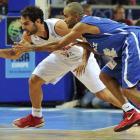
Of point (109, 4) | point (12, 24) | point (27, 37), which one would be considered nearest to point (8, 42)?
point (12, 24)

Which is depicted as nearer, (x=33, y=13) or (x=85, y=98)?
(x=33, y=13)

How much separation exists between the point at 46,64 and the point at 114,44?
1646mm

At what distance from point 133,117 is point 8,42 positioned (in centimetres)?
579

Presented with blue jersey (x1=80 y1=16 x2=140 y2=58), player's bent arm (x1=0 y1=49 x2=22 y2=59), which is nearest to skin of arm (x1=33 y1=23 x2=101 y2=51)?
blue jersey (x1=80 y1=16 x2=140 y2=58)

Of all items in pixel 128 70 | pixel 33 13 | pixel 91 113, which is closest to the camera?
pixel 128 70

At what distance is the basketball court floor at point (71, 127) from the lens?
6.15 metres

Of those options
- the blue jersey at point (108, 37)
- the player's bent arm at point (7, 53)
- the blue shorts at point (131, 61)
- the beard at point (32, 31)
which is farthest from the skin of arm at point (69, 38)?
the player's bent arm at point (7, 53)

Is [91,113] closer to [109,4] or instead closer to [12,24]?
[12,24]

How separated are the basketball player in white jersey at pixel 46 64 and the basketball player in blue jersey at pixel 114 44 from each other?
0.90 m

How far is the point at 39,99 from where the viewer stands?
7102 mm

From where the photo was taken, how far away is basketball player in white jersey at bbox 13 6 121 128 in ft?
Answer: 22.0

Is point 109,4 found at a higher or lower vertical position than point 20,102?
higher

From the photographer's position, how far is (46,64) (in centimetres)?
718

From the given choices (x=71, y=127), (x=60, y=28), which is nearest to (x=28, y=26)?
(x=60, y=28)
